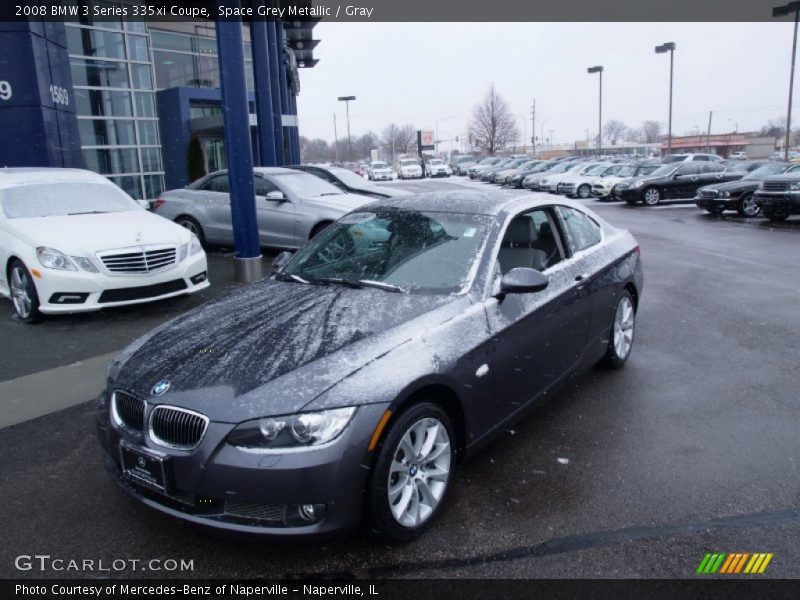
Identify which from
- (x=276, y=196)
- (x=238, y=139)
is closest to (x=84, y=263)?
(x=238, y=139)

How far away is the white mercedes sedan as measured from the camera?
668 cm

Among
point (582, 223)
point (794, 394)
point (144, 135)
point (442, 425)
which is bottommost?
point (794, 394)

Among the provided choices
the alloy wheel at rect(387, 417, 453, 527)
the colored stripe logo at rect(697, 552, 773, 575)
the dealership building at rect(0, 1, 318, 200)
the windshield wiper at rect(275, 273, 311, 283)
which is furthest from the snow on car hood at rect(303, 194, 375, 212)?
the colored stripe logo at rect(697, 552, 773, 575)

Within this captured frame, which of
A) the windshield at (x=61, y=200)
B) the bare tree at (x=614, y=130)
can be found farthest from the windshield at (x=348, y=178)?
the bare tree at (x=614, y=130)

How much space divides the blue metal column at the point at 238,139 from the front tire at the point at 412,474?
6.44 m

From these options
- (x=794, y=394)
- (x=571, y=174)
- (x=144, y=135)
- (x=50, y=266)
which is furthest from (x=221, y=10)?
(x=571, y=174)

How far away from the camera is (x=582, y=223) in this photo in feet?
16.9

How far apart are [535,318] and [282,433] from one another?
1.86 metres

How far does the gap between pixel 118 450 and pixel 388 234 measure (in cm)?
217

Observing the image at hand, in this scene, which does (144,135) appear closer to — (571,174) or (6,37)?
(6,37)

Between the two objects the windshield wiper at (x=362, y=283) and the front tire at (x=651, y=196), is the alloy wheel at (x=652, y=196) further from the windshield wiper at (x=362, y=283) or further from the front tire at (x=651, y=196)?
the windshield wiper at (x=362, y=283)

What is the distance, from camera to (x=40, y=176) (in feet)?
26.9

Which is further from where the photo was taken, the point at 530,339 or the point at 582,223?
the point at 582,223

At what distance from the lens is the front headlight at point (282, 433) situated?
2664mm
